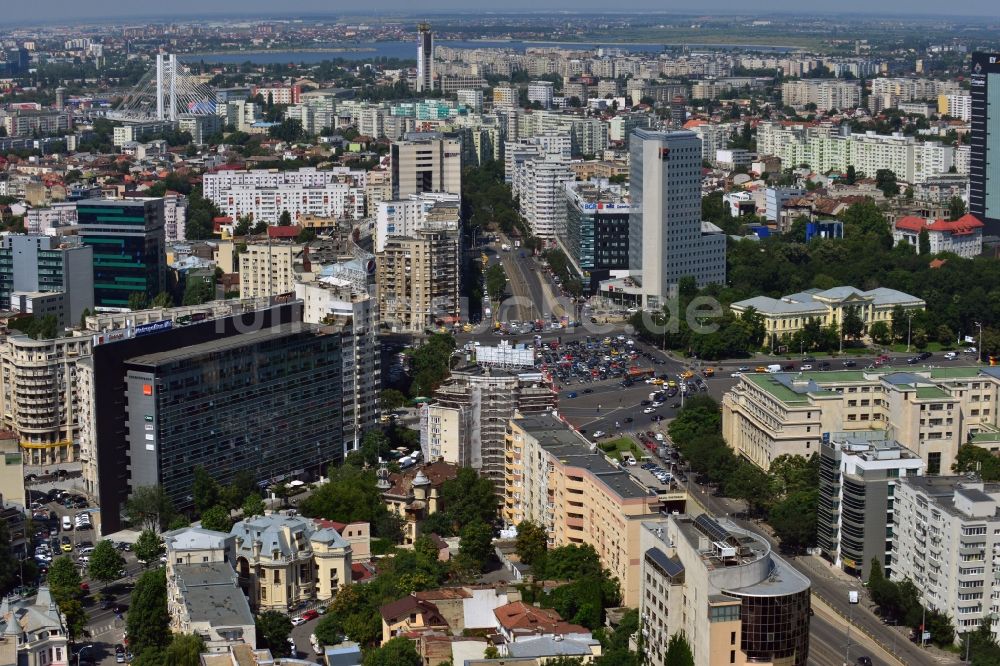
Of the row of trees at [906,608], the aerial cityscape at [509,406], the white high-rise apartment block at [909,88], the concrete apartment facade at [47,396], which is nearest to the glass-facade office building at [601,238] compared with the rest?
the aerial cityscape at [509,406]

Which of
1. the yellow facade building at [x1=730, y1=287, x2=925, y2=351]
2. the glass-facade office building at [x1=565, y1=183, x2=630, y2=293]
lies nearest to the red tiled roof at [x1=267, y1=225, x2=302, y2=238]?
the glass-facade office building at [x1=565, y1=183, x2=630, y2=293]

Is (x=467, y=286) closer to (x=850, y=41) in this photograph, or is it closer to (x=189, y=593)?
(x=189, y=593)

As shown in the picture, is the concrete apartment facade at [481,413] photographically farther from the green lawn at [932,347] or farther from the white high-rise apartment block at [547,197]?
the white high-rise apartment block at [547,197]

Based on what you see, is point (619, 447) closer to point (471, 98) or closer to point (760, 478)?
point (760, 478)

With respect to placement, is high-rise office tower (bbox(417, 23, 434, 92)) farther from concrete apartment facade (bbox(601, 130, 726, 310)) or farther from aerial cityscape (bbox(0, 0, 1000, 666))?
concrete apartment facade (bbox(601, 130, 726, 310))

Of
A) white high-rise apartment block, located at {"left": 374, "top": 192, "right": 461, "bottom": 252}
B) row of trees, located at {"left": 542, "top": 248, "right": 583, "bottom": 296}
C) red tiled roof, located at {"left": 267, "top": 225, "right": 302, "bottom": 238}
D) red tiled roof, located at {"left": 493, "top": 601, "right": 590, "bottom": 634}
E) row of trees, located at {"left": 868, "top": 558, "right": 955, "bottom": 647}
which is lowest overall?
row of trees, located at {"left": 868, "top": 558, "right": 955, "bottom": 647}

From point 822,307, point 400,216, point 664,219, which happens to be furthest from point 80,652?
point 400,216
